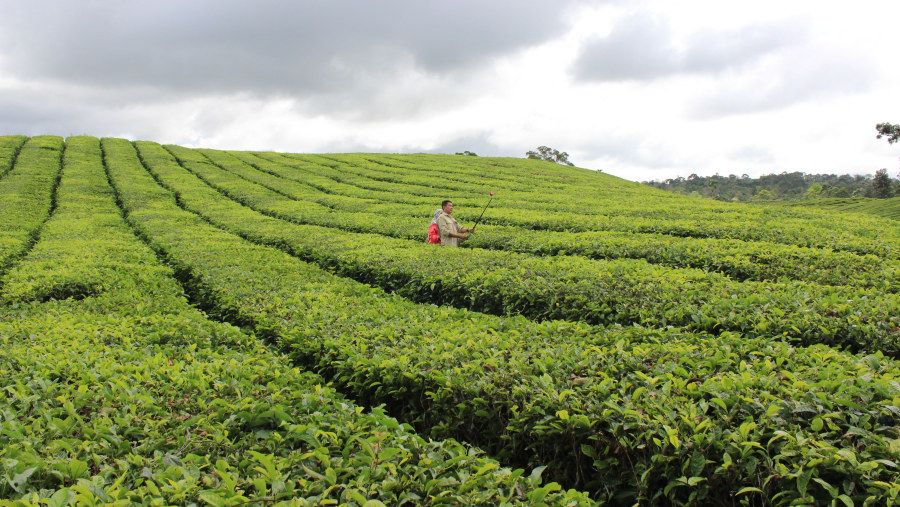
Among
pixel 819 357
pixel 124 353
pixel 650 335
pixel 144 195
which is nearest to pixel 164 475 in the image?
pixel 124 353

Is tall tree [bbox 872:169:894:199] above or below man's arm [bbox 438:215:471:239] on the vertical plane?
above

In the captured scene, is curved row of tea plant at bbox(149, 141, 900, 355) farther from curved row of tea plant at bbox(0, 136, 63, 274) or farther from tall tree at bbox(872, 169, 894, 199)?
tall tree at bbox(872, 169, 894, 199)

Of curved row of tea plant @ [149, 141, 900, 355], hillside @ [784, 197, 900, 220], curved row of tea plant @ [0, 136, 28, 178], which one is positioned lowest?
curved row of tea plant @ [149, 141, 900, 355]

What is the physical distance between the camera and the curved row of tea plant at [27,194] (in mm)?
12852

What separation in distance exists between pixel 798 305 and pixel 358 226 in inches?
552

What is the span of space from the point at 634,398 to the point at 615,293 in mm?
3534

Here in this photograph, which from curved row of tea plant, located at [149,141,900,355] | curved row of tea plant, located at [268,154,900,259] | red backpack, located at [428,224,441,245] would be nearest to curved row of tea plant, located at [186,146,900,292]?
red backpack, located at [428,224,441,245]

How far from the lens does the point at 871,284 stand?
7.77 meters

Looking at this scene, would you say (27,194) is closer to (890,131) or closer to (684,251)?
(684,251)

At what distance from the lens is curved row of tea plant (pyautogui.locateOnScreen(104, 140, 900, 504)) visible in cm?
300

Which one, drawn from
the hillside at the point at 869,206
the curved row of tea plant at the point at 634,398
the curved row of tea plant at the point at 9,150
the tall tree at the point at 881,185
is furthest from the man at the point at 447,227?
the tall tree at the point at 881,185

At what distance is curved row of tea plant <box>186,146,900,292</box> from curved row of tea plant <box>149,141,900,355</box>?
172 centimetres

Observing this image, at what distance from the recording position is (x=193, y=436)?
3.31 meters

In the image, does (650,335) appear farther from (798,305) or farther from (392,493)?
(392,493)
